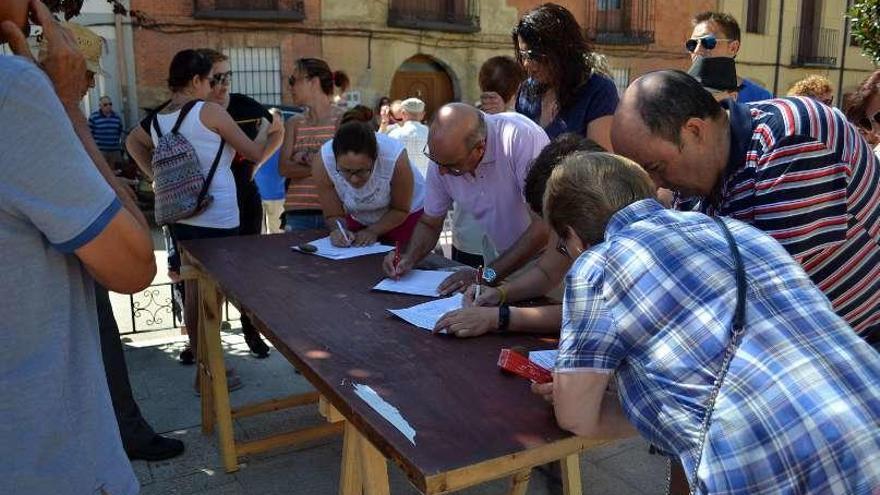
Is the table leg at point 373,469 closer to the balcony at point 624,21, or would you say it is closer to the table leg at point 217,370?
the table leg at point 217,370

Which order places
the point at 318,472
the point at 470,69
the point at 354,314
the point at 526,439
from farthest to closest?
the point at 470,69 → the point at 318,472 → the point at 354,314 → the point at 526,439

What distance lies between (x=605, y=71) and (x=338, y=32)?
34.5 feet

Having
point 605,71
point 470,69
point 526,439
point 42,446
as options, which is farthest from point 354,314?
point 470,69

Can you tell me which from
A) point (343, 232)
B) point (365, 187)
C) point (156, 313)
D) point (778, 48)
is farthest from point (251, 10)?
point (778, 48)

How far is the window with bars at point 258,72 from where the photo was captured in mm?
12562

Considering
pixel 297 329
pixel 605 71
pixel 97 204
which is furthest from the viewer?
pixel 605 71

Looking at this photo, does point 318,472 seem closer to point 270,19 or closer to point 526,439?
point 526,439

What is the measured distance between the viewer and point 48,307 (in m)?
1.15

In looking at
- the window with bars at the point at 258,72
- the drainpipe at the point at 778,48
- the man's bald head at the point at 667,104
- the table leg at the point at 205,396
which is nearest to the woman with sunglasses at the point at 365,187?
the table leg at the point at 205,396

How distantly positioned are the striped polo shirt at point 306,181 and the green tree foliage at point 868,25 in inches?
214

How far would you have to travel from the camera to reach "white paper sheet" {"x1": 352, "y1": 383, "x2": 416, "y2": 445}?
4.49 feet

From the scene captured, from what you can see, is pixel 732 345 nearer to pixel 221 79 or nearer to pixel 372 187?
pixel 372 187

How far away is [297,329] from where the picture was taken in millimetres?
2010

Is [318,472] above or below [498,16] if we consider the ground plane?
below
